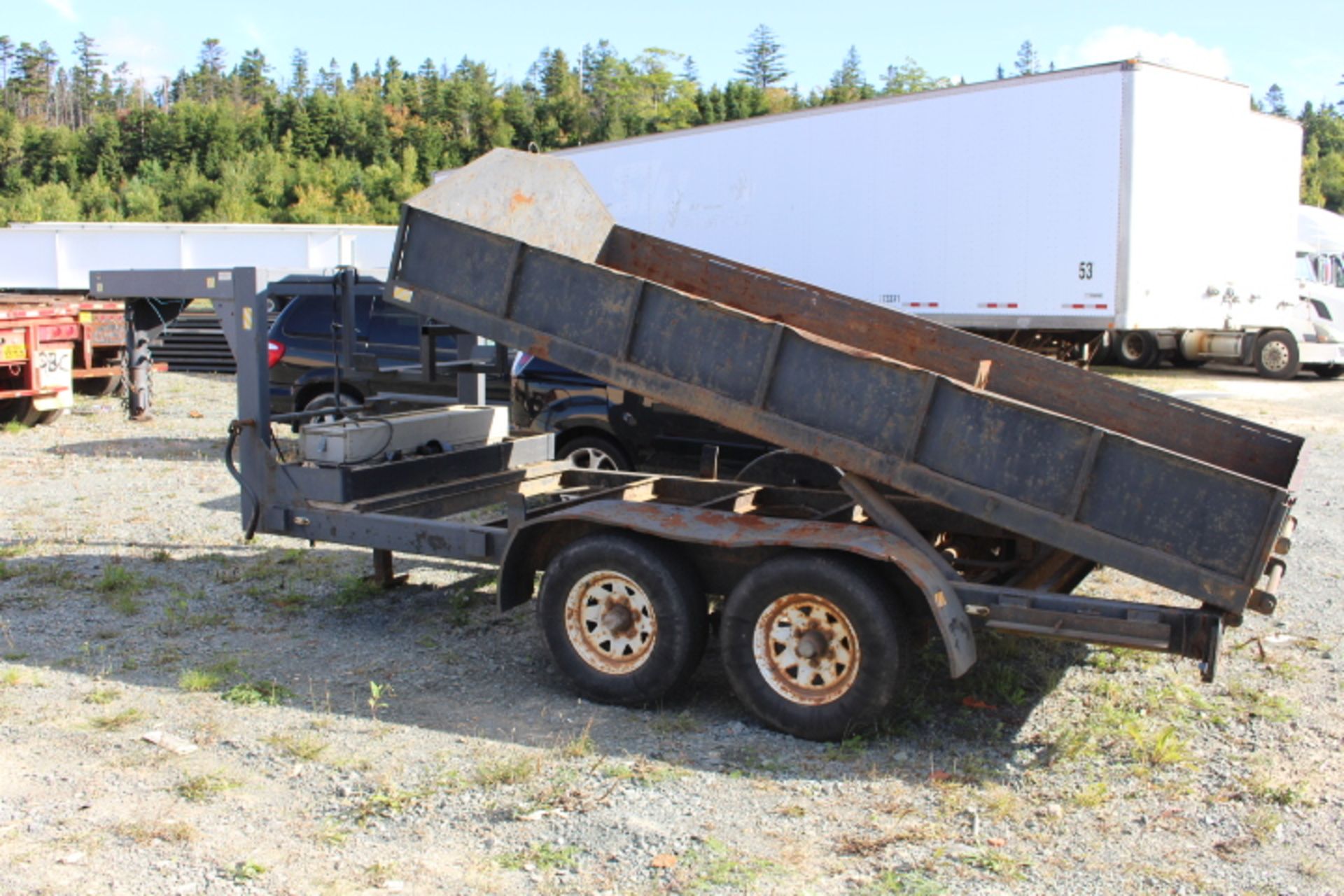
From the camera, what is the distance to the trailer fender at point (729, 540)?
5.21m

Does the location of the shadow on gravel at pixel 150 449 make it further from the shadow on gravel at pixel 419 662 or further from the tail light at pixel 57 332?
the shadow on gravel at pixel 419 662

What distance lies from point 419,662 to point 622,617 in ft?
4.75

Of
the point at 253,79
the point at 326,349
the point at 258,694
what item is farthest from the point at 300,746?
the point at 253,79

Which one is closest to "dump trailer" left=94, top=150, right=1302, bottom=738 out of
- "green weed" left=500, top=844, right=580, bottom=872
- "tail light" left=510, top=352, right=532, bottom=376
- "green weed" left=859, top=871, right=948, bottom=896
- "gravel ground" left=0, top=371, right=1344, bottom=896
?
"gravel ground" left=0, top=371, right=1344, bottom=896

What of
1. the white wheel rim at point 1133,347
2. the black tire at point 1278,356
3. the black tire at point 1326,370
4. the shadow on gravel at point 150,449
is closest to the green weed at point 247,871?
the shadow on gravel at point 150,449

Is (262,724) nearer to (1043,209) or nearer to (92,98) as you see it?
(1043,209)

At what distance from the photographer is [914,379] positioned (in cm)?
539

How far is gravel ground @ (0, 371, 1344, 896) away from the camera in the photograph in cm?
429

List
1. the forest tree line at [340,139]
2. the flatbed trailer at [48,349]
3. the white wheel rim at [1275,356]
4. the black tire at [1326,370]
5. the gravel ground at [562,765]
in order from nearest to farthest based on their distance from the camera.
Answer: the gravel ground at [562,765]
the flatbed trailer at [48,349]
the white wheel rim at [1275,356]
the black tire at [1326,370]
the forest tree line at [340,139]

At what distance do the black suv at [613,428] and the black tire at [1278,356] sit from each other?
16.9 meters

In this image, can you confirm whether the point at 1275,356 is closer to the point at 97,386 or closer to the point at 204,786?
the point at 97,386

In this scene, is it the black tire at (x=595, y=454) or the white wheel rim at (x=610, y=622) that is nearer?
the white wheel rim at (x=610, y=622)

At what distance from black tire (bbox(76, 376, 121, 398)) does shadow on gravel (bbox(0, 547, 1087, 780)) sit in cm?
1060

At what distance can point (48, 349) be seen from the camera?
1574 cm
